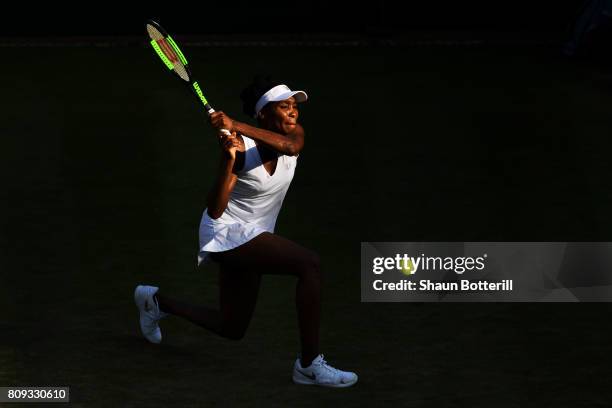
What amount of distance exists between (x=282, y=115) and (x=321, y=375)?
1.38 m

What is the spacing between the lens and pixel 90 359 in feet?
29.1

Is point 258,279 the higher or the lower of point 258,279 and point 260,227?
the lower

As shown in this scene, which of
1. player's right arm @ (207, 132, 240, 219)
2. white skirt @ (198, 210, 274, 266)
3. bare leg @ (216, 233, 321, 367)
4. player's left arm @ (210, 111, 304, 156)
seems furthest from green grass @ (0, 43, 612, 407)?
player's left arm @ (210, 111, 304, 156)

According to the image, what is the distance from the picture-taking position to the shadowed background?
8672mm

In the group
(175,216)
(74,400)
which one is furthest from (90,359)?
(175,216)

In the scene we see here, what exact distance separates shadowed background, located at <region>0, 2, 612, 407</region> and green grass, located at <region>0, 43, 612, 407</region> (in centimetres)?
3

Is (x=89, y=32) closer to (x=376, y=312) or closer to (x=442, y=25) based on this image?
(x=442, y=25)

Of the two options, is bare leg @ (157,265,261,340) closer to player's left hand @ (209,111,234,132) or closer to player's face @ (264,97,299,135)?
player's face @ (264,97,299,135)

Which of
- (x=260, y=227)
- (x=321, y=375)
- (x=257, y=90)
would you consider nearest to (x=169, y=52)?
(x=257, y=90)

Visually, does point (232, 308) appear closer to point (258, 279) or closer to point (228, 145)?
point (258, 279)

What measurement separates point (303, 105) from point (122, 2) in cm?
540

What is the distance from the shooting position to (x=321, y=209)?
12.4 m

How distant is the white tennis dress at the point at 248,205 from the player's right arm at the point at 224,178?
12cm

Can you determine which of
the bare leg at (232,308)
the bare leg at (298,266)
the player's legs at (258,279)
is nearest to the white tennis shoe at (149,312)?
the bare leg at (232,308)
